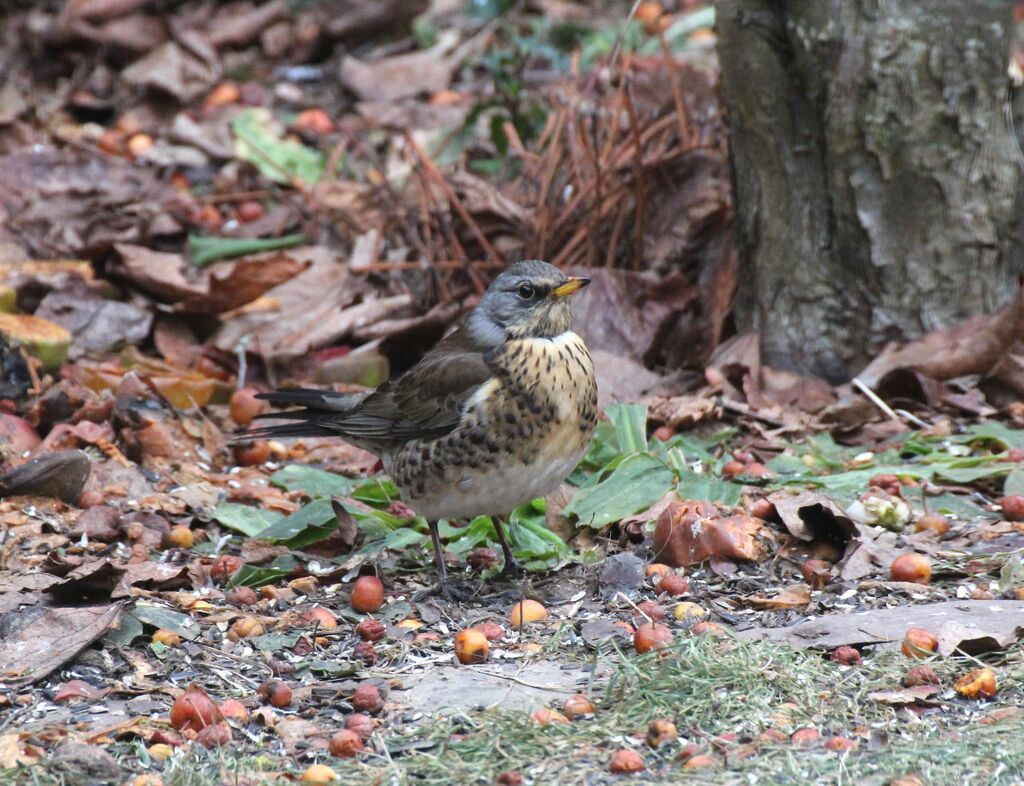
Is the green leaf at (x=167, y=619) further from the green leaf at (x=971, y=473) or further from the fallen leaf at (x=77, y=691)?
the green leaf at (x=971, y=473)

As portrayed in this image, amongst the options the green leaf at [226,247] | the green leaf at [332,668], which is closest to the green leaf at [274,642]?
the green leaf at [332,668]

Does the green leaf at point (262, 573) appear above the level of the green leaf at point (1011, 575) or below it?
below

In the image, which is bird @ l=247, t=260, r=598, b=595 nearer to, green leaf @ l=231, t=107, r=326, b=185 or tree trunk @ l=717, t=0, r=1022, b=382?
tree trunk @ l=717, t=0, r=1022, b=382

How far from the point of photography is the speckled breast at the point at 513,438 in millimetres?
4992

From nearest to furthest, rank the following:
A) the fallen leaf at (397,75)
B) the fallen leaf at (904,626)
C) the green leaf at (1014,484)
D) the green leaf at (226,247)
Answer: the fallen leaf at (904,626) < the green leaf at (1014,484) < the green leaf at (226,247) < the fallen leaf at (397,75)

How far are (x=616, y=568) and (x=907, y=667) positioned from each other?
1.20 m

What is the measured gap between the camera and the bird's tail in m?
5.74

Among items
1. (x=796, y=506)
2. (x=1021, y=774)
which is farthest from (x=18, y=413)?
(x=1021, y=774)

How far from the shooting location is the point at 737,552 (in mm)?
5039

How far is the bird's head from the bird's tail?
785 mm

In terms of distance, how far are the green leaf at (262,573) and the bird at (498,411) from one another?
505 mm

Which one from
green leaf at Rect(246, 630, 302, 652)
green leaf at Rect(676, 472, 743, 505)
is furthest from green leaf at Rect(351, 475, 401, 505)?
green leaf at Rect(246, 630, 302, 652)

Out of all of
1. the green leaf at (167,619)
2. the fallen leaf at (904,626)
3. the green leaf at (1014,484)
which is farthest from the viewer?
the green leaf at (1014,484)

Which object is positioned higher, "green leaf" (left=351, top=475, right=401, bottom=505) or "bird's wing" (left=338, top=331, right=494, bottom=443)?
"bird's wing" (left=338, top=331, right=494, bottom=443)
